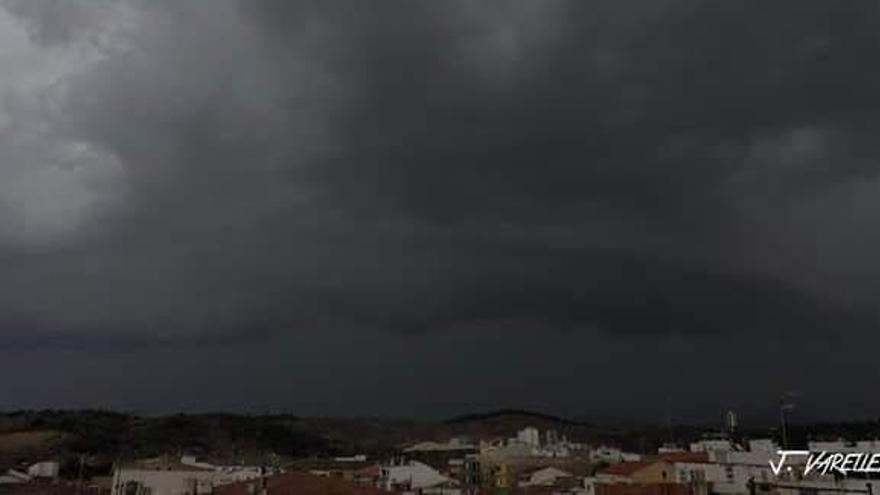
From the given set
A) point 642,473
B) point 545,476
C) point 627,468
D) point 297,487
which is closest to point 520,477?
point 545,476

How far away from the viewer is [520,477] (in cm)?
13712

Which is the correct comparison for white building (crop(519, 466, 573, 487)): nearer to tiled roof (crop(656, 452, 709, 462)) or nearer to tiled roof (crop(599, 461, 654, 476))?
tiled roof (crop(599, 461, 654, 476))

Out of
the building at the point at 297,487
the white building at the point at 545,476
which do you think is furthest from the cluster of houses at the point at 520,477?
the white building at the point at 545,476

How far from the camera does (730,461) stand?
10156cm

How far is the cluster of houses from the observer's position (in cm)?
8356

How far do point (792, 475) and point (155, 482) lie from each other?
2476 inches

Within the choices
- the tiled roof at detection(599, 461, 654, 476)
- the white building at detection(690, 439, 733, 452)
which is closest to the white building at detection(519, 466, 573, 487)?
the tiled roof at detection(599, 461, 654, 476)

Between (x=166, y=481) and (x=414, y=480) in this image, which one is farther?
(x=414, y=480)

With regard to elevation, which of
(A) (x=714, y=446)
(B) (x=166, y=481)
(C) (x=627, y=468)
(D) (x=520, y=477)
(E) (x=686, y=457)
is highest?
(A) (x=714, y=446)

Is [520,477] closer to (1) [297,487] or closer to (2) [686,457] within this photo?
(2) [686,457]

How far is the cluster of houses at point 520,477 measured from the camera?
274 feet

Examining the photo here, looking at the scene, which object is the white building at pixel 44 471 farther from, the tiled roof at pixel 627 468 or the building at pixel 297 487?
the tiled roof at pixel 627 468

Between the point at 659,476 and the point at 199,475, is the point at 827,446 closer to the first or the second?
the point at 659,476

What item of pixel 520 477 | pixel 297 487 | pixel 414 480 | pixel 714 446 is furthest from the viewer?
pixel 520 477
